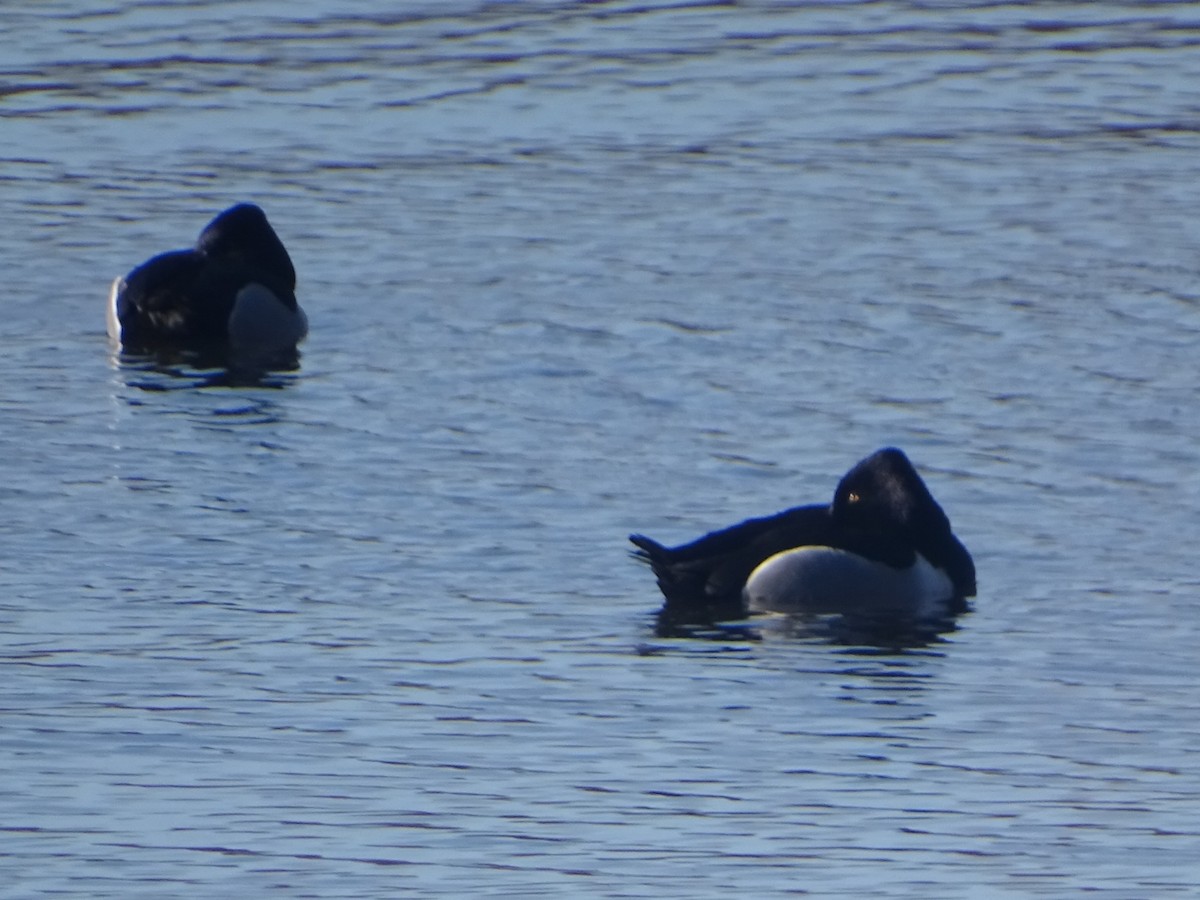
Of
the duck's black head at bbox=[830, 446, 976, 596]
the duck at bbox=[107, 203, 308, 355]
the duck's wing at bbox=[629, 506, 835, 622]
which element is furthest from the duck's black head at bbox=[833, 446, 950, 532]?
the duck at bbox=[107, 203, 308, 355]

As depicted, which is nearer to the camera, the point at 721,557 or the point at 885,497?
the point at 721,557

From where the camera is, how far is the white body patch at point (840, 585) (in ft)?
42.0

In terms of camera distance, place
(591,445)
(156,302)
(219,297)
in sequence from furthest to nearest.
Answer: (219,297), (156,302), (591,445)

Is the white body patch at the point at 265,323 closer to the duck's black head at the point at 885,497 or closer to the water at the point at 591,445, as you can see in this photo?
the water at the point at 591,445

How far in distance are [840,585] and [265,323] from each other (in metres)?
7.52

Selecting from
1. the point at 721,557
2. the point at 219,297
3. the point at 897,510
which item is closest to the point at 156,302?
the point at 219,297

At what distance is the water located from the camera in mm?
9523

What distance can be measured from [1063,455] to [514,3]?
56.6ft

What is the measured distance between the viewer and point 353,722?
10641 mm

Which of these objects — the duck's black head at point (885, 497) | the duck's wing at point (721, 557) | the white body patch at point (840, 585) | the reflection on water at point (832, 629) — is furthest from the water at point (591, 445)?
the duck's black head at point (885, 497)

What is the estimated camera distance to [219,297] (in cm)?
1992

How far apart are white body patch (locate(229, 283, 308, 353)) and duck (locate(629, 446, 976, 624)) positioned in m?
6.80

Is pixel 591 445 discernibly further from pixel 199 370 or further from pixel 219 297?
pixel 219 297

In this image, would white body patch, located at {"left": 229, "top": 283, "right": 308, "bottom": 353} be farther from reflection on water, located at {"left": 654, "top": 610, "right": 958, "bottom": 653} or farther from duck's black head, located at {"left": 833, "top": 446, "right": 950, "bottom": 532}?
reflection on water, located at {"left": 654, "top": 610, "right": 958, "bottom": 653}
